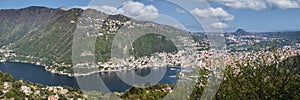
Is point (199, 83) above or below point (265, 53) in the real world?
below

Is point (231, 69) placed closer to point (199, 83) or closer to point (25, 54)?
point (199, 83)

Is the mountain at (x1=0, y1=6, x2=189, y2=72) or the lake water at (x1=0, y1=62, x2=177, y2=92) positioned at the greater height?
the mountain at (x1=0, y1=6, x2=189, y2=72)

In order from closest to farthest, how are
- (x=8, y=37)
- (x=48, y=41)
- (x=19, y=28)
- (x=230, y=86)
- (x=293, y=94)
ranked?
(x=293, y=94), (x=230, y=86), (x=48, y=41), (x=8, y=37), (x=19, y=28)

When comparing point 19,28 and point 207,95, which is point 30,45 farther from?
point 207,95

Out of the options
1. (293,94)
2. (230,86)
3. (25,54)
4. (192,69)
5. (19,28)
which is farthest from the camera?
(19,28)

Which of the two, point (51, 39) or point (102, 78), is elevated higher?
point (51, 39)

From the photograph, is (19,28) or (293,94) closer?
(293,94)

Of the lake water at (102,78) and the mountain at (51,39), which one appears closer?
the lake water at (102,78)

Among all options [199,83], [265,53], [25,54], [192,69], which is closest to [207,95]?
[199,83]

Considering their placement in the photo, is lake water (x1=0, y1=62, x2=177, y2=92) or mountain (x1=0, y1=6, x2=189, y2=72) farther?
mountain (x1=0, y1=6, x2=189, y2=72)

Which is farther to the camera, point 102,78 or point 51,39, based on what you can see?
point 51,39

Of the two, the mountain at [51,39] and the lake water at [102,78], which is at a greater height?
the mountain at [51,39]
